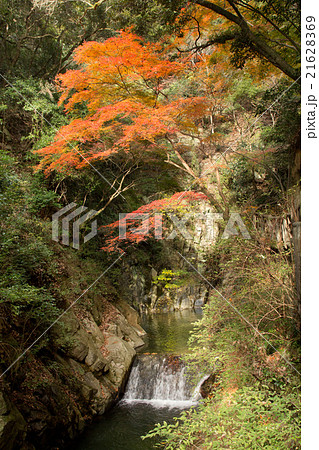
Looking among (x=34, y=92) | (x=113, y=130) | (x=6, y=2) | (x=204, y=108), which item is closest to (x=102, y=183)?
(x=113, y=130)

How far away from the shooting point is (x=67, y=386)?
4535 mm

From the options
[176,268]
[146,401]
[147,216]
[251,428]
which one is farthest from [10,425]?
[176,268]

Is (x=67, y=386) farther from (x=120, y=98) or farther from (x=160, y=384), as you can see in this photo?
(x=120, y=98)

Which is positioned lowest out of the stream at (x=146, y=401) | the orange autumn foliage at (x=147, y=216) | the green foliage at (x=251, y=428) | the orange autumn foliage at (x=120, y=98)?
the stream at (x=146, y=401)

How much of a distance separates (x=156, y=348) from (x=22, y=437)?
448 cm

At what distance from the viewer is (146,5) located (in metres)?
3.98

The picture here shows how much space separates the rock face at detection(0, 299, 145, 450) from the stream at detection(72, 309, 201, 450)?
22cm

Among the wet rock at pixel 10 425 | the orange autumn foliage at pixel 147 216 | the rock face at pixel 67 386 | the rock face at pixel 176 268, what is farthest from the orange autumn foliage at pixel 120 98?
the wet rock at pixel 10 425

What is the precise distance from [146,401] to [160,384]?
0.41m

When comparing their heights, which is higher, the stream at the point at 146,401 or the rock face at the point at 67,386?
the rock face at the point at 67,386

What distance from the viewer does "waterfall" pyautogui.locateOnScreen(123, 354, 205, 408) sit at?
5.67m

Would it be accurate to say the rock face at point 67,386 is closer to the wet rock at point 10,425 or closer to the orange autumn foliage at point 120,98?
the wet rock at point 10,425

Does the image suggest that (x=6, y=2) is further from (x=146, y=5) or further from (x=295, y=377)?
(x=295, y=377)

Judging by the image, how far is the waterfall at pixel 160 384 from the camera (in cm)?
567
